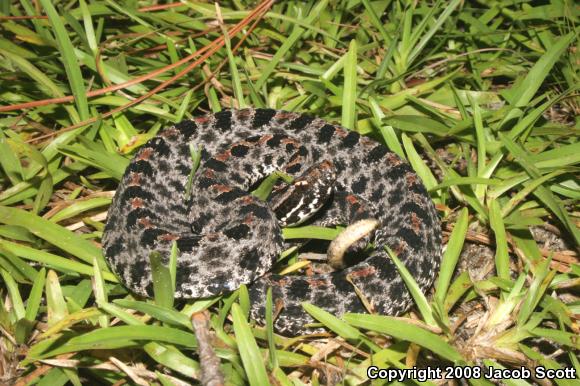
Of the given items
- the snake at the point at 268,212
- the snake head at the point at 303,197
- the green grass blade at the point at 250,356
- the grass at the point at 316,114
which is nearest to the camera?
the green grass blade at the point at 250,356

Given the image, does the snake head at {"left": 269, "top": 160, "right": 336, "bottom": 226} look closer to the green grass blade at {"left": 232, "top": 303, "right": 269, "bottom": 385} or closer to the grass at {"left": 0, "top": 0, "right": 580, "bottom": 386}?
the grass at {"left": 0, "top": 0, "right": 580, "bottom": 386}

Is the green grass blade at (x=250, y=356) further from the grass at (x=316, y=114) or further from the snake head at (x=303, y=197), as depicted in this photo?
the snake head at (x=303, y=197)

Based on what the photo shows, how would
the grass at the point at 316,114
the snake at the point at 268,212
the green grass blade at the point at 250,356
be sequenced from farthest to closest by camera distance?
1. the snake at the point at 268,212
2. the grass at the point at 316,114
3. the green grass blade at the point at 250,356

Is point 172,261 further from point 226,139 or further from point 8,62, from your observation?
point 8,62

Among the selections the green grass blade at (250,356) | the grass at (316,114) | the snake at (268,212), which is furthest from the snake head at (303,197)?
the green grass blade at (250,356)

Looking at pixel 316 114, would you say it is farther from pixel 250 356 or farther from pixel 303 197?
pixel 250 356

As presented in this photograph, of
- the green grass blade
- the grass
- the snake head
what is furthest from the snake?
the green grass blade
